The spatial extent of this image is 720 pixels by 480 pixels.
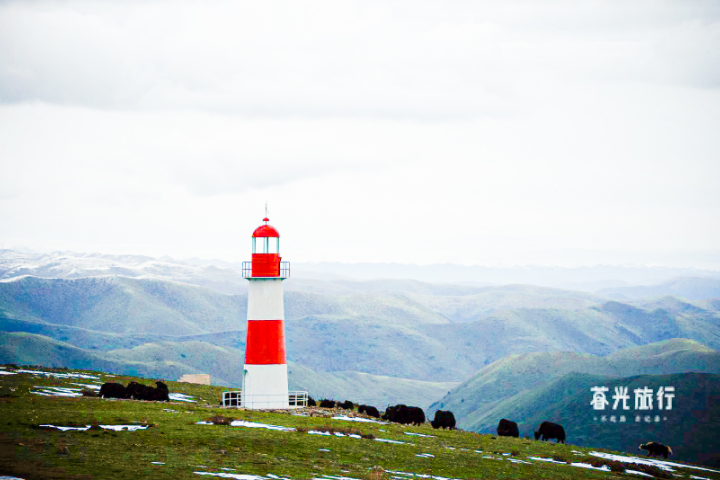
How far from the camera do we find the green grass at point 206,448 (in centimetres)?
2370

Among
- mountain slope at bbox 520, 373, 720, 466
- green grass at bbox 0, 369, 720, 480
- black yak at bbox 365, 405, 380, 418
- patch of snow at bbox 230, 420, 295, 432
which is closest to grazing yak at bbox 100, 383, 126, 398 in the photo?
green grass at bbox 0, 369, 720, 480

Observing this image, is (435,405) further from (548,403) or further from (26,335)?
(26,335)

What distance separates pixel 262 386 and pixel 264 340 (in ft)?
8.56

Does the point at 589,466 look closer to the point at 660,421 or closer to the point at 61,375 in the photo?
the point at 61,375

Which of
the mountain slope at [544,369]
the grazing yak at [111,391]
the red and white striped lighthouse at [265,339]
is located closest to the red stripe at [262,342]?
the red and white striped lighthouse at [265,339]

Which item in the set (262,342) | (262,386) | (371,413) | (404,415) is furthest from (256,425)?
(371,413)

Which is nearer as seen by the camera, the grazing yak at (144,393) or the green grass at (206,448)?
the green grass at (206,448)

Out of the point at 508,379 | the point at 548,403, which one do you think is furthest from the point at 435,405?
the point at 548,403

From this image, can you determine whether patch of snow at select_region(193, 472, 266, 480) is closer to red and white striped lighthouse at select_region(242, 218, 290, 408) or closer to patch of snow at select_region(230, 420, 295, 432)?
patch of snow at select_region(230, 420, 295, 432)

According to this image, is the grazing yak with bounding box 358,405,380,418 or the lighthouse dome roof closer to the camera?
the lighthouse dome roof

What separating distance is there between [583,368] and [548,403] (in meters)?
45.3

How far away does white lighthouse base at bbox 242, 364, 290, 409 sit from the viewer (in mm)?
44562

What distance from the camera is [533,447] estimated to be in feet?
138

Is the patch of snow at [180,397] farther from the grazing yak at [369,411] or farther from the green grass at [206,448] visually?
the grazing yak at [369,411]
